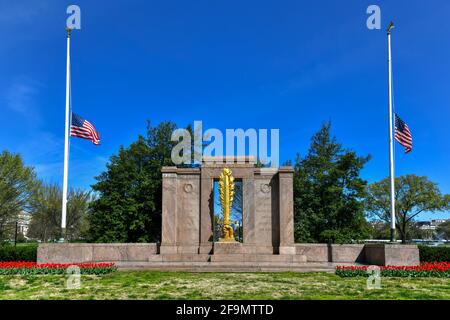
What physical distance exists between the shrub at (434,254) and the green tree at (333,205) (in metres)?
8.20

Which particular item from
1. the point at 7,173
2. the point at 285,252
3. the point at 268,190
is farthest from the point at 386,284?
the point at 7,173

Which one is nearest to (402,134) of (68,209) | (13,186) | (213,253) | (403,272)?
(403,272)

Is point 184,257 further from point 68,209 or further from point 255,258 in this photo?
point 68,209

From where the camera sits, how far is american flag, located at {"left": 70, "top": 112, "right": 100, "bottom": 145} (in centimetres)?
1934

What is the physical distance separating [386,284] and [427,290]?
1381mm

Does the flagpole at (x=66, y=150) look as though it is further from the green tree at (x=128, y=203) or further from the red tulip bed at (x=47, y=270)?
the green tree at (x=128, y=203)

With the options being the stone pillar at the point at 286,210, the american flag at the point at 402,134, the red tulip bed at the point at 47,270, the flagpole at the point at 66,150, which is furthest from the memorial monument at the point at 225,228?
the american flag at the point at 402,134

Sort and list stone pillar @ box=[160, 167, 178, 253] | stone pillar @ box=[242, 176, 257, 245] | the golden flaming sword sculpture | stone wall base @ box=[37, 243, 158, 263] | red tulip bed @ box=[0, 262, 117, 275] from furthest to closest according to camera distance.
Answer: the golden flaming sword sculpture, stone pillar @ box=[242, 176, 257, 245], stone pillar @ box=[160, 167, 178, 253], stone wall base @ box=[37, 243, 158, 263], red tulip bed @ box=[0, 262, 117, 275]

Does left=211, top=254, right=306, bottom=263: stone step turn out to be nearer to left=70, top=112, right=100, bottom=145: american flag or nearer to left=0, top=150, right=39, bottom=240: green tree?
left=70, top=112, right=100, bottom=145: american flag

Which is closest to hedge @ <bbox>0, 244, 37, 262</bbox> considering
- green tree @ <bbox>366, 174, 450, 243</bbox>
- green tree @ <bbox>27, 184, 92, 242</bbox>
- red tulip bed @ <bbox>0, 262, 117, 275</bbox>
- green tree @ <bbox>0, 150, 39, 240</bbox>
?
red tulip bed @ <bbox>0, 262, 117, 275</bbox>

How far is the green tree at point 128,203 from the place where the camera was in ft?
89.2

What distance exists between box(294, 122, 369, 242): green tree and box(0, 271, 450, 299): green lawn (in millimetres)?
14098

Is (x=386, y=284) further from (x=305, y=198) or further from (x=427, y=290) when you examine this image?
(x=305, y=198)

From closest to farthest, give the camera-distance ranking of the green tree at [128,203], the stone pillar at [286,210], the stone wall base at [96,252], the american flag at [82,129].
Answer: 1. the stone wall base at [96,252]
2. the american flag at [82,129]
3. the stone pillar at [286,210]
4. the green tree at [128,203]
